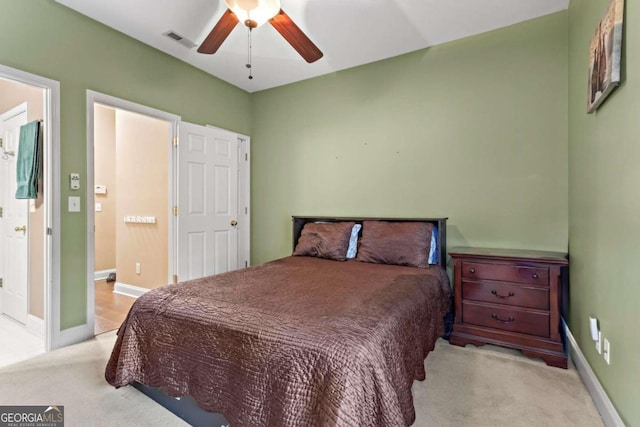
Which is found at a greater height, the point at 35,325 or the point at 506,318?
the point at 506,318

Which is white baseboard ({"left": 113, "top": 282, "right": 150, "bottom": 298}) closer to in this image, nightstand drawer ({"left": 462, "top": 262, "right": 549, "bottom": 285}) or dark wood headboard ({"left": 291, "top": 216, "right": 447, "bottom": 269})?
dark wood headboard ({"left": 291, "top": 216, "right": 447, "bottom": 269})

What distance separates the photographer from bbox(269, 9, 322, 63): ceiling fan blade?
201cm

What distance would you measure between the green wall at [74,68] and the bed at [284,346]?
1.23m

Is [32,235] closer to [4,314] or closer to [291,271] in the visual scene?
[4,314]

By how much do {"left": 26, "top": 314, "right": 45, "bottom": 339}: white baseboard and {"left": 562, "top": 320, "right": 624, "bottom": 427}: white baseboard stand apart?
4004mm

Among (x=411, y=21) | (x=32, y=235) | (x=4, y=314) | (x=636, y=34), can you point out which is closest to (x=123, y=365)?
(x=32, y=235)

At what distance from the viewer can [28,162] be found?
2574 mm

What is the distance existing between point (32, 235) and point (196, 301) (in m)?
2.27

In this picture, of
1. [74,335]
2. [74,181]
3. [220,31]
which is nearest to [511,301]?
[220,31]

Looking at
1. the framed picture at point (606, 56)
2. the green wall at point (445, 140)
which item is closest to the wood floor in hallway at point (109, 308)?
the green wall at point (445, 140)

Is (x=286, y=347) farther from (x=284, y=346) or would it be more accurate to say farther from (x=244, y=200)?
(x=244, y=200)

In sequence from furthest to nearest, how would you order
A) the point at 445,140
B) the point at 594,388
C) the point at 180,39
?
the point at 445,140 → the point at 180,39 → the point at 594,388

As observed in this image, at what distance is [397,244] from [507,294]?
0.91m

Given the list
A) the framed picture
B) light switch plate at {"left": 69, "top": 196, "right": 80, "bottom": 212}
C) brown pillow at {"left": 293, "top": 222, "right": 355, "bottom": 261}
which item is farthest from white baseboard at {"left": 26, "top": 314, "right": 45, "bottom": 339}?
the framed picture
